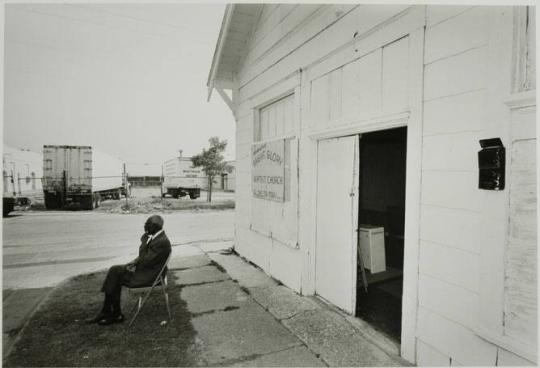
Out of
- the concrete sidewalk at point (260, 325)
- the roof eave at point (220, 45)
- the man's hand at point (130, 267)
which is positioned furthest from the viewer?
the roof eave at point (220, 45)

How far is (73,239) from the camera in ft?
31.3

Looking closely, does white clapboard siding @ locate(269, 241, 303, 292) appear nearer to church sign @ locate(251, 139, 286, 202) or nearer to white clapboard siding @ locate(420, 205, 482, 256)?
church sign @ locate(251, 139, 286, 202)

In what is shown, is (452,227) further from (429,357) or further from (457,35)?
(457,35)

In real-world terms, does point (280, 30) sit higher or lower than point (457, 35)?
higher

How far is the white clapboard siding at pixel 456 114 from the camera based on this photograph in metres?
2.38

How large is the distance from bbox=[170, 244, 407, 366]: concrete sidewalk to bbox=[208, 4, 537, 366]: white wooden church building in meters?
0.31

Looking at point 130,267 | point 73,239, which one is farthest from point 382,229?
point 73,239

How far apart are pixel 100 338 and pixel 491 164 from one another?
413 cm

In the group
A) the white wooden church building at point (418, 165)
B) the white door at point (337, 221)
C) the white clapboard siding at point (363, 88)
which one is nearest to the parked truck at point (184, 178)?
the white wooden church building at point (418, 165)

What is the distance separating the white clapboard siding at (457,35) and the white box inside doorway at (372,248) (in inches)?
122

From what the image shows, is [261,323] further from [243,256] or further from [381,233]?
[243,256]

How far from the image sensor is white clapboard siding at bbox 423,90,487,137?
238 centimetres

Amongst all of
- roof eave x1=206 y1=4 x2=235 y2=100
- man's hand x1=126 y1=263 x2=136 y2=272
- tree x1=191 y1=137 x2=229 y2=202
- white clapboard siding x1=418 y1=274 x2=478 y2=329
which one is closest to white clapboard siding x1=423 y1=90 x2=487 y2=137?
white clapboard siding x1=418 y1=274 x2=478 y2=329

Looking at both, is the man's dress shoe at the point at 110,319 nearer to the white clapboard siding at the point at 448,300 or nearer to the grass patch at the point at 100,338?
the grass patch at the point at 100,338
